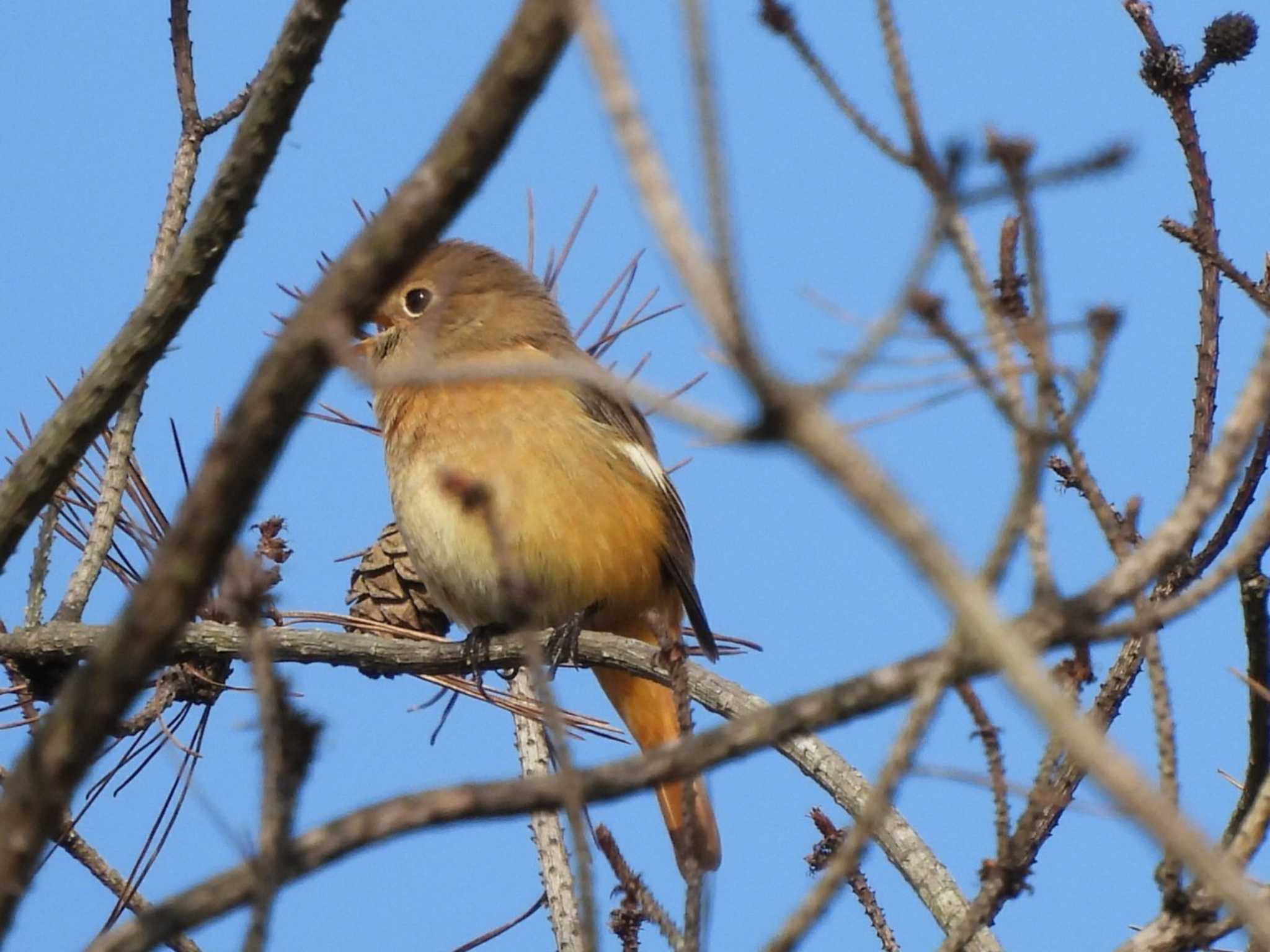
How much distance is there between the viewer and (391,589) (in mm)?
6199

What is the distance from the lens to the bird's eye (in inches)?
247

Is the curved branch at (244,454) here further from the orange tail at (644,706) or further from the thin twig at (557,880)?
the orange tail at (644,706)

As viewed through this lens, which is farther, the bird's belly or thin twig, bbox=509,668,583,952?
the bird's belly

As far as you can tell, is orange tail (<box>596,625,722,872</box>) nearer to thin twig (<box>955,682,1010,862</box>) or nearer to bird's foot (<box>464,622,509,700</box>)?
bird's foot (<box>464,622,509,700</box>)

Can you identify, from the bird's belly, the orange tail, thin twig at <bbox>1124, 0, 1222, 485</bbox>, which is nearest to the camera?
thin twig at <bbox>1124, 0, 1222, 485</bbox>

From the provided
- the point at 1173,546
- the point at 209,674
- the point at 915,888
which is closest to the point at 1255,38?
the point at 915,888

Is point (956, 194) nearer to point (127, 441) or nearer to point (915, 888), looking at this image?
point (915, 888)

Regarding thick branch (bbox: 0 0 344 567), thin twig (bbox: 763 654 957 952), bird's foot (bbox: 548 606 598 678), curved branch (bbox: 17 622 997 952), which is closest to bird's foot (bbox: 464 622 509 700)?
curved branch (bbox: 17 622 997 952)

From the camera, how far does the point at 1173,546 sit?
1.77 metres

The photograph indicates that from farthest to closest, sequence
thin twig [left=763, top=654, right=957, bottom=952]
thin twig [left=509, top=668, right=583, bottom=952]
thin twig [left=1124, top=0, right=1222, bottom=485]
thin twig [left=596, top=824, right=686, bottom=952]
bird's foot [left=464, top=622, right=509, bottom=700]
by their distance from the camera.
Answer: bird's foot [left=464, top=622, right=509, bottom=700]
thin twig [left=509, top=668, right=583, bottom=952]
thin twig [left=1124, top=0, right=1222, bottom=485]
thin twig [left=596, top=824, right=686, bottom=952]
thin twig [left=763, top=654, right=957, bottom=952]

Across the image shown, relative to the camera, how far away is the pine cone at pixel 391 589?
6125 mm

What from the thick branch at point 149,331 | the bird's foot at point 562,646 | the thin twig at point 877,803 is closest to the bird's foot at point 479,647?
the bird's foot at point 562,646

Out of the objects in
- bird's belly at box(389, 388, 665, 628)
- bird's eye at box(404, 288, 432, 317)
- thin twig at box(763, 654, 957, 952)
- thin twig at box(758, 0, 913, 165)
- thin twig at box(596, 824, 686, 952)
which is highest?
bird's eye at box(404, 288, 432, 317)

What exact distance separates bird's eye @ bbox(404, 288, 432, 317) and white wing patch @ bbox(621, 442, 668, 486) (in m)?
0.93
